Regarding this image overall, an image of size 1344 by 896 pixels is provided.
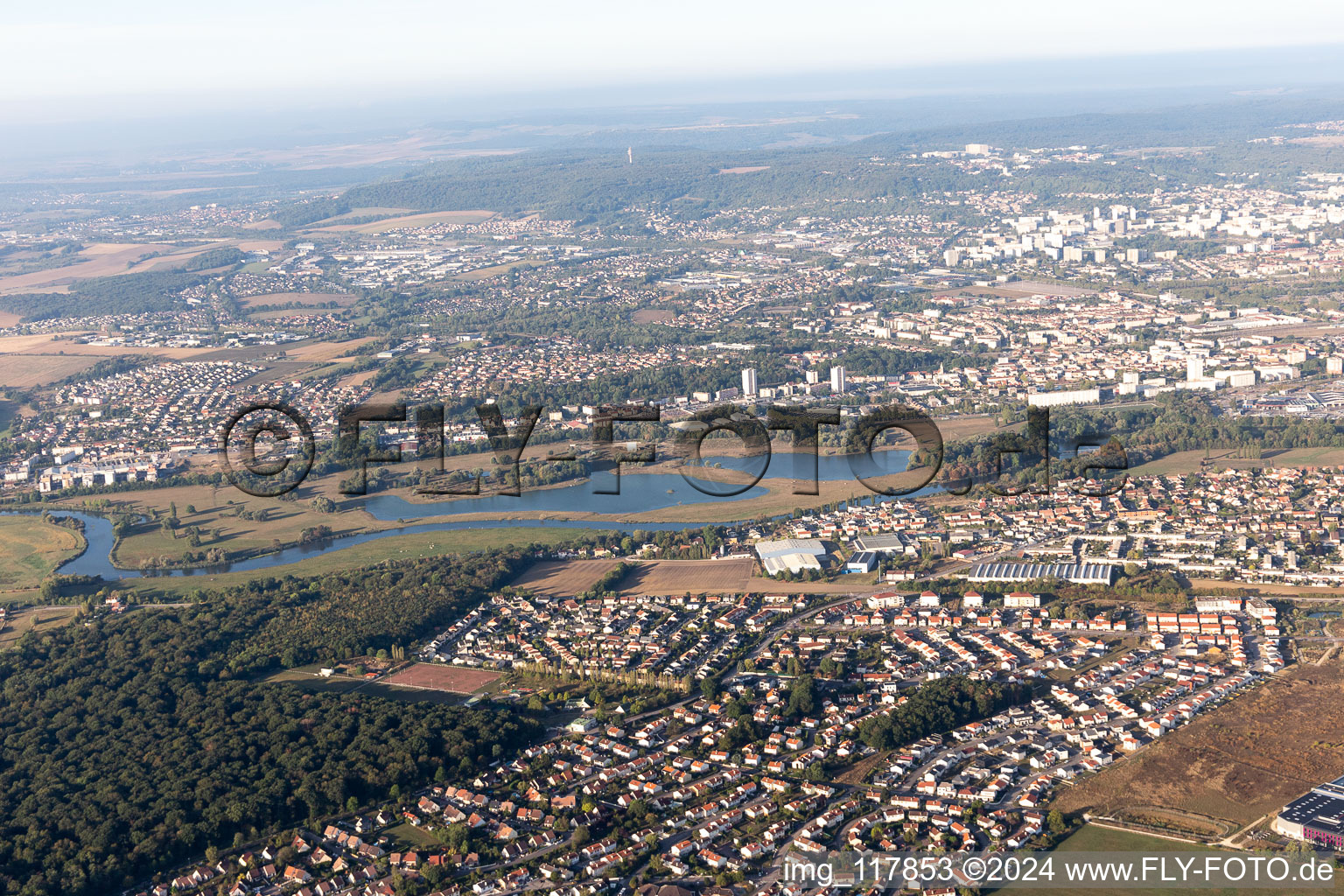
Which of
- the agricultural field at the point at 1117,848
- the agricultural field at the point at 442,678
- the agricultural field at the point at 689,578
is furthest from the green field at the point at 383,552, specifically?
the agricultural field at the point at 1117,848

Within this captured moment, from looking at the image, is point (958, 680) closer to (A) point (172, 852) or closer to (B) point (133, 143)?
(A) point (172, 852)

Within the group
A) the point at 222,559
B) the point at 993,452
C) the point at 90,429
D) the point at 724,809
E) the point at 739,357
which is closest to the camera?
the point at 724,809

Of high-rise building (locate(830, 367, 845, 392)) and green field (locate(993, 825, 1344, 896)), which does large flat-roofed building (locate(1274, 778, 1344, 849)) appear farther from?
high-rise building (locate(830, 367, 845, 392))

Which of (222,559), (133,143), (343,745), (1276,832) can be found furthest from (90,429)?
(133,143)

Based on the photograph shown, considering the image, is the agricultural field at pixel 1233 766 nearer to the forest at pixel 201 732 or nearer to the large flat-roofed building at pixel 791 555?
the forest at pixel 201 732

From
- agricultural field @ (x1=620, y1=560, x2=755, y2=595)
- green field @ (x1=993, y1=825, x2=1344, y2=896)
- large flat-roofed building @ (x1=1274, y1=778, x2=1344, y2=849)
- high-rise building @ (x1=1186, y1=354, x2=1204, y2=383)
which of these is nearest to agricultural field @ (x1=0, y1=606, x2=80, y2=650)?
agricultural field @ (x1=620, y1=560, x2=755, y2=595)
